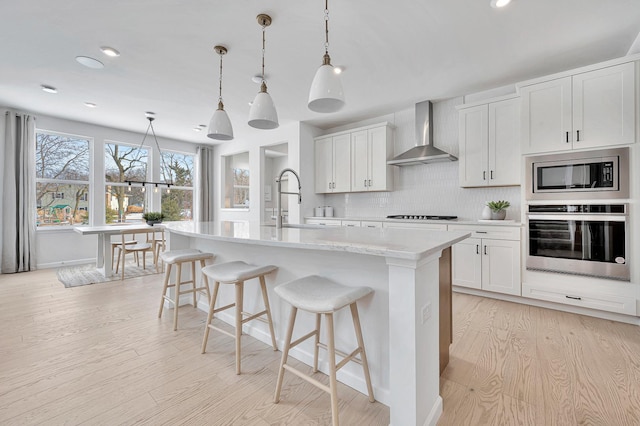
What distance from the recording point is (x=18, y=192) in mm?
4391

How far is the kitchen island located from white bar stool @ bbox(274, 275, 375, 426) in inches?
4.0

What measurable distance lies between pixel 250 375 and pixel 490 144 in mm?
3597

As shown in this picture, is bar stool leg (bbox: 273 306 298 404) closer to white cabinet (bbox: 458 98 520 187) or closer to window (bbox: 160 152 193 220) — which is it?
white cabinet (bbox: 458 98 520 187)

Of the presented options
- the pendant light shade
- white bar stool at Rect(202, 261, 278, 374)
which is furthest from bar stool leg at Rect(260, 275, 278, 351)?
the pendant light shade

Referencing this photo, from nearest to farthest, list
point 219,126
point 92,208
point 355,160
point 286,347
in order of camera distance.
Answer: point 286,347 → point 219,126 → point 355,160 → point 92,208

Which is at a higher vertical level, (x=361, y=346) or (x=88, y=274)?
(x=361, y=346)

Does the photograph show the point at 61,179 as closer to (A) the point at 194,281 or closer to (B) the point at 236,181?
(B) the point at 236,181

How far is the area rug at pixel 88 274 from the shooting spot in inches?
156

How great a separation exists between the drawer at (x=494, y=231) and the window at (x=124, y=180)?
18.3 feet

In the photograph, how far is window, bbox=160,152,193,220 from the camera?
6.30 meters

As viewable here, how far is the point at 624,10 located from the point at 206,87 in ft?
13.4

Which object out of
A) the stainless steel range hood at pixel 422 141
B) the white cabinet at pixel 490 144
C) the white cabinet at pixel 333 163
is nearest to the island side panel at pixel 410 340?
the white cabinet at pixel 490 144

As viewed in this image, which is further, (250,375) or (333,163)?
Answer: (333,163)

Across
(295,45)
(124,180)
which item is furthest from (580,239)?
(124,180)
